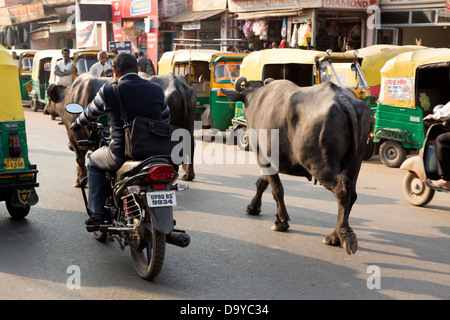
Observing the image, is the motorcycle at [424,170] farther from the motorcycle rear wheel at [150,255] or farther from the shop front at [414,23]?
the shop front at [414,23]

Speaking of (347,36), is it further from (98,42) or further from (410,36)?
(98,42)

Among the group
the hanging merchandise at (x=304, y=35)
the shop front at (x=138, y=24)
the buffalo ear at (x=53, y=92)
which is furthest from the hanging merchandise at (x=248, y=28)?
the buffalo ear at (x=53, y=92)

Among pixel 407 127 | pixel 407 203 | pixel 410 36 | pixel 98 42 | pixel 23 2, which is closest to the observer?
pixel 407 203

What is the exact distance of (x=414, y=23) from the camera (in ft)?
54.9

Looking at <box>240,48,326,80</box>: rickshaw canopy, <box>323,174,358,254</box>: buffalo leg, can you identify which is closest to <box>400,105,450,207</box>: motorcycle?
<box>323,174,358,254</box>: buffalo leg

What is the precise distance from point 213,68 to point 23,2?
2728 cm

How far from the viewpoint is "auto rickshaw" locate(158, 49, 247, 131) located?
43.1 ft

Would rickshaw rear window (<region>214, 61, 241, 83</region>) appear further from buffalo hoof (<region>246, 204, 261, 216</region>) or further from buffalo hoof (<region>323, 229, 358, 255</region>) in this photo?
buffalo hoof (<region>323, 229, 358, 255</region>)

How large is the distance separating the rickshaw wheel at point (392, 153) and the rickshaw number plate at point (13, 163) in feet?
21.8

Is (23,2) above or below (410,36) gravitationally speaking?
above

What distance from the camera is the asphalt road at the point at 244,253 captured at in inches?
179

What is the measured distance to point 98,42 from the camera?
30.0 metres

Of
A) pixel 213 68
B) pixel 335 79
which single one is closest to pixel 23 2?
pixel 213 68

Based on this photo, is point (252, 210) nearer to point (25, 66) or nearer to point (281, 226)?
point (281, 226)
